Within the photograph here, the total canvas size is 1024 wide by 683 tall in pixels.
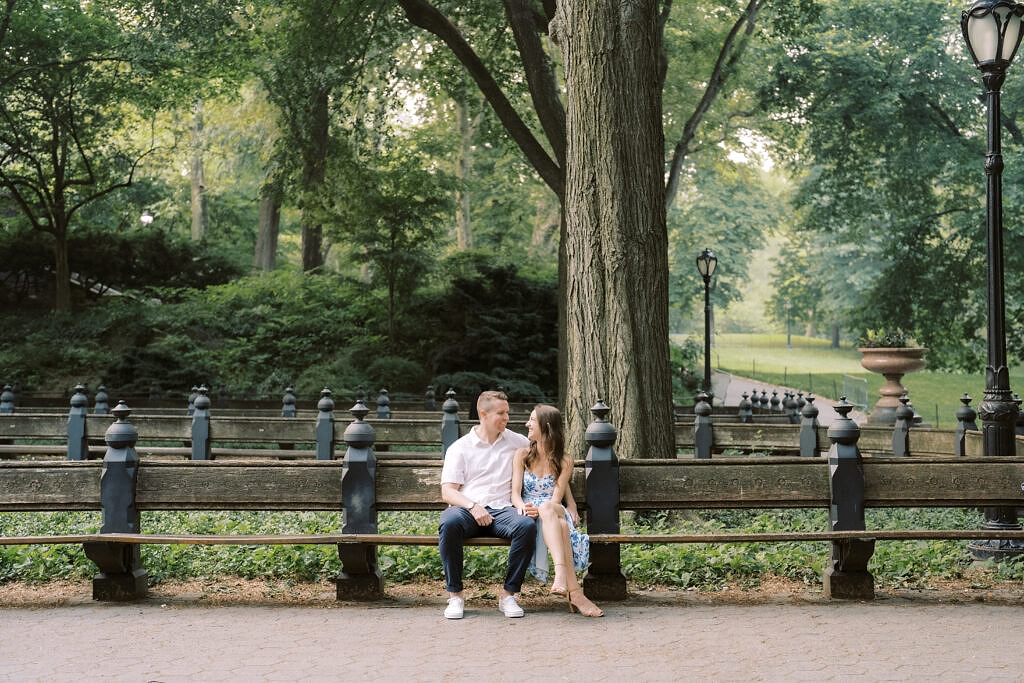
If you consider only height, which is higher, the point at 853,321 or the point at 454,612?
the point at 853,321

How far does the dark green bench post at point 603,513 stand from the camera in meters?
6.87

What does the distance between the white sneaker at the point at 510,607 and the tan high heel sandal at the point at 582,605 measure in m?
0.30

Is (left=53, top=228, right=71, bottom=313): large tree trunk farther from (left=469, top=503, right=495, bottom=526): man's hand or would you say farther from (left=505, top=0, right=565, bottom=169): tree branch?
(left=469, top=503, right=495, bottom=526): man's hand

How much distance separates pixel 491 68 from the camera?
2159cm

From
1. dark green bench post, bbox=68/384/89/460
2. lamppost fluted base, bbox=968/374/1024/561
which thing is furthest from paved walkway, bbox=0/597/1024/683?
dark green bench post, bbox=68/384/89/460

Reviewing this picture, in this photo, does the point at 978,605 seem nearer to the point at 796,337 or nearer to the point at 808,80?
the point at 808,80

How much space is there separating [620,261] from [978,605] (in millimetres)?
3624

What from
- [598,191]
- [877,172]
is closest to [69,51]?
[877,172]

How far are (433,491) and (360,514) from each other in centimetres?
47

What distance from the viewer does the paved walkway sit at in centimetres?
529

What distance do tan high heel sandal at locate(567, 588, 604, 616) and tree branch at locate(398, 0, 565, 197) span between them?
11376 millimetres

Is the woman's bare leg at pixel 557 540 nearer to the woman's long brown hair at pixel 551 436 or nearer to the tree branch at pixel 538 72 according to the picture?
the woman's long brown hair at pixel 551 436

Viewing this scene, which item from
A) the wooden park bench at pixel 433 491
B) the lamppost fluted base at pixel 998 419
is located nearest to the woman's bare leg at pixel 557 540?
the wooden park bench at pixel 433 491

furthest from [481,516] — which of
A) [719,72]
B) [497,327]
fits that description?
[497,327]
